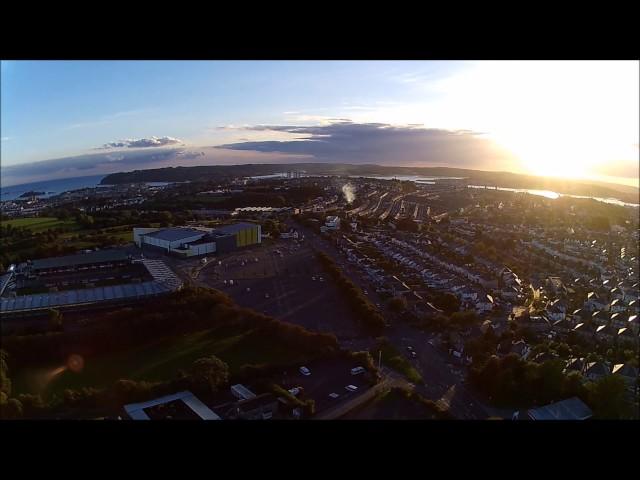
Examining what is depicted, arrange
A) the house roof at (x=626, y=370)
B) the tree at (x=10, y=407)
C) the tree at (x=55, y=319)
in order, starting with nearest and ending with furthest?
the tree at (x=10, y=407) → the house roof at (x=626, y=370) → the tree at (x=55, y=319)

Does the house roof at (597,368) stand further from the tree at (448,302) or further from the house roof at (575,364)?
the tree at (448,302)

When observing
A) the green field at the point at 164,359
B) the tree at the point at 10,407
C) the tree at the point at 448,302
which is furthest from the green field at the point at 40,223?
the tree at the point at 448,302

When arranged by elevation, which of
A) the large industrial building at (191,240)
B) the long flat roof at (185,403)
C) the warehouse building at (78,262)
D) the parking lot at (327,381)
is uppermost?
the large industrial building at (191,240)

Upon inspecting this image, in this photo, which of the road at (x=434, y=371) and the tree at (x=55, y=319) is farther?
the tree at (x=55, y=319)

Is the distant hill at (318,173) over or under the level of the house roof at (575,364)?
over

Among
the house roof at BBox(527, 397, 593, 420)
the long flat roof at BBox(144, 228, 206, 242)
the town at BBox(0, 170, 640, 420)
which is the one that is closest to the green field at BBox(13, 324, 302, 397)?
the town at BBox(0, 170, 640, 420)
